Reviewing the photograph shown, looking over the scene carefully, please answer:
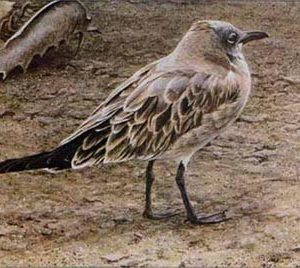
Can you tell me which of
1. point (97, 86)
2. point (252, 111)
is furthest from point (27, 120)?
point (252, 111)

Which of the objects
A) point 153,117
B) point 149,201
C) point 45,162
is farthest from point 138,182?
point 45,162

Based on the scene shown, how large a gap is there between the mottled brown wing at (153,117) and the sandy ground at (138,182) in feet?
1.02

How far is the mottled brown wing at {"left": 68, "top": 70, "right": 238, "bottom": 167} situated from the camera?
389cm

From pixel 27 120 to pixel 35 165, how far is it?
140 centimetres

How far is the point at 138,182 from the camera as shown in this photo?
4.51 meters

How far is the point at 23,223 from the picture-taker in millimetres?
4121

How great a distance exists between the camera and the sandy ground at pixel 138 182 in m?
3.88

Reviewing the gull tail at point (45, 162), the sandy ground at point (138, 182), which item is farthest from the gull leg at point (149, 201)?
the gull tail at point (45, 162)

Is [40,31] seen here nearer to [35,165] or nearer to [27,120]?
[27,120]

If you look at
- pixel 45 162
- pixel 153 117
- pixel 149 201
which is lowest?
pixel 149 201

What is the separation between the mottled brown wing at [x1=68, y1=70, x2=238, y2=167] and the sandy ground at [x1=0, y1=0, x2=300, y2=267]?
0.31 metres

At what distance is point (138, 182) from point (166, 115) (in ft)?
2.09

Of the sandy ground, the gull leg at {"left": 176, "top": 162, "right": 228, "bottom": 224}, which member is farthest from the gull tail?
the gull leg at {"left": 176, "top": 162, "right": 228, "bottom": 224}

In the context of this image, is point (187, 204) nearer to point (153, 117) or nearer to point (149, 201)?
point (149, 201)
